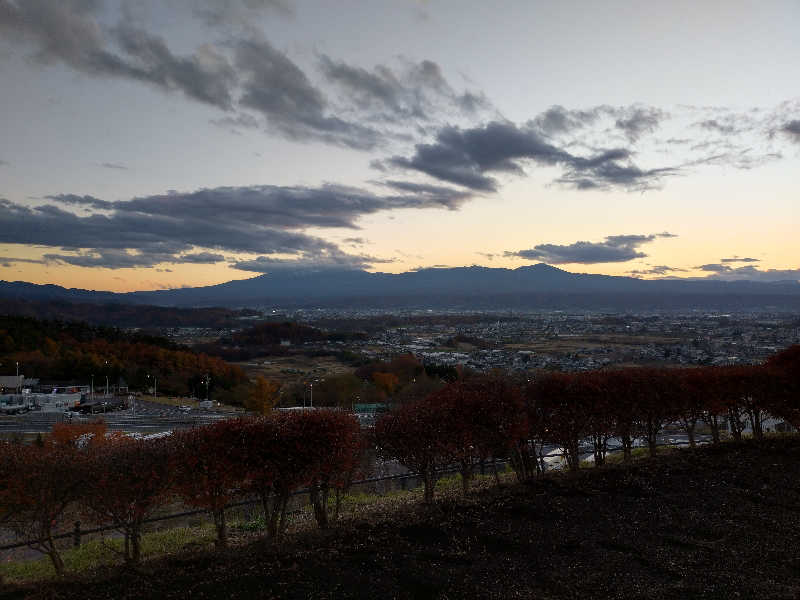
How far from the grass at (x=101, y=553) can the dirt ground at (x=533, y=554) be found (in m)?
1.40

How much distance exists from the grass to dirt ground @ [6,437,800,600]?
140cm

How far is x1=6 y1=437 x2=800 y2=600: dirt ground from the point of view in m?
7.38

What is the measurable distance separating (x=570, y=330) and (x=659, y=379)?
151087 mm

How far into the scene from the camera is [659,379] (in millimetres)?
15438

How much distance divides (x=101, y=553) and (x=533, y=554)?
829cm

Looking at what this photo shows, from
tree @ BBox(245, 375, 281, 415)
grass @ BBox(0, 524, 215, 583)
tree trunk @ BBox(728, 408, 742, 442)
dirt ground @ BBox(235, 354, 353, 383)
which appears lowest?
dirt ground @ BBox(235, 354, 353, 383)

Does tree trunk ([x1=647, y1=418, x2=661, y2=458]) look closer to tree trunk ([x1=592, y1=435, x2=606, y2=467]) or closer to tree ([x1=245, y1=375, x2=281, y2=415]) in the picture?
tree trunk ([x1=592, y1=435, x2=606, y2=467])

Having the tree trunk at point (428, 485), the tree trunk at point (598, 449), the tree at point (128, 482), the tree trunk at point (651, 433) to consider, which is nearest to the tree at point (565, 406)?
the tree trunk at point (598, 449)

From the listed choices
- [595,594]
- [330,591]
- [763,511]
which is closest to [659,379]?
[763,511]

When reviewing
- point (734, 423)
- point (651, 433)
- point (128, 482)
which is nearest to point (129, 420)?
point (128, 482)

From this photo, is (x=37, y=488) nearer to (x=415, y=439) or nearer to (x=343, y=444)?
(x=343, y=444)

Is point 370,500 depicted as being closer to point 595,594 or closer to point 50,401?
point 595,594

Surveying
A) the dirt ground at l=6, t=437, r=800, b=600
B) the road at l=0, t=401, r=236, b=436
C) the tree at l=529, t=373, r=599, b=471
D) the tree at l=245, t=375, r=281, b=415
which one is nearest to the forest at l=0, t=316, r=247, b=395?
the road at l=0, t=401, r=236, b=436

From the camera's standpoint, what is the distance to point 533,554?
8469 millimetres
